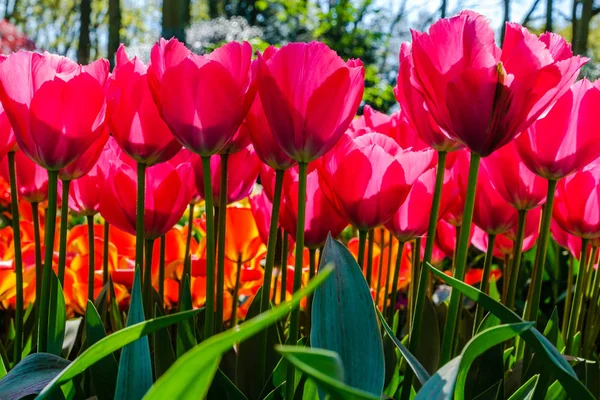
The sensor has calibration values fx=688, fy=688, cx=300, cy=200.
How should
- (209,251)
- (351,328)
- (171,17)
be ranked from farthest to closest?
(171,17) → (209,251) → (351,328)

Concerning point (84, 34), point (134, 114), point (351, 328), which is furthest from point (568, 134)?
point (84, 34)

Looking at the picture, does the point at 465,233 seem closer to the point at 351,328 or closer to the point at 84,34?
the point at 351,328

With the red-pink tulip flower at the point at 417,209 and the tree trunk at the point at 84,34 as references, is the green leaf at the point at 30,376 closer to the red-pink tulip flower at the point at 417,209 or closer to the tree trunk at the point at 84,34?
the red-pink tulip flower at the point at 417,209

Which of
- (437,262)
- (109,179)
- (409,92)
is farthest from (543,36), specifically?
(437,262)

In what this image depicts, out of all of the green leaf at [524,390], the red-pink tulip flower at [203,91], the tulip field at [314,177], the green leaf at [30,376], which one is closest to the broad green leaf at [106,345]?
the tulip field at [314,177]

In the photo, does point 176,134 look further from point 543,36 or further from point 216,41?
point 216,41

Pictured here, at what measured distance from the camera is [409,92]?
0.73 m

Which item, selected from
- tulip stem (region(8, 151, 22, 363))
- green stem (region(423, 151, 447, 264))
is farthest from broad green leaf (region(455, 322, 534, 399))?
tulip stem (region(8, 151, 22, 363))

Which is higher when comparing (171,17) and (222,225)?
(171,17)

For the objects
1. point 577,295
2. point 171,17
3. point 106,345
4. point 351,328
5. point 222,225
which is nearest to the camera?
point 106,345

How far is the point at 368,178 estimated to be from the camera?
742 mm

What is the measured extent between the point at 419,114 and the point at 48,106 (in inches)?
14.8

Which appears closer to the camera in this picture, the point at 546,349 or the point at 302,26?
the point at 546,349

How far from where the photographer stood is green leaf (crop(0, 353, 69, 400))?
0.55m
